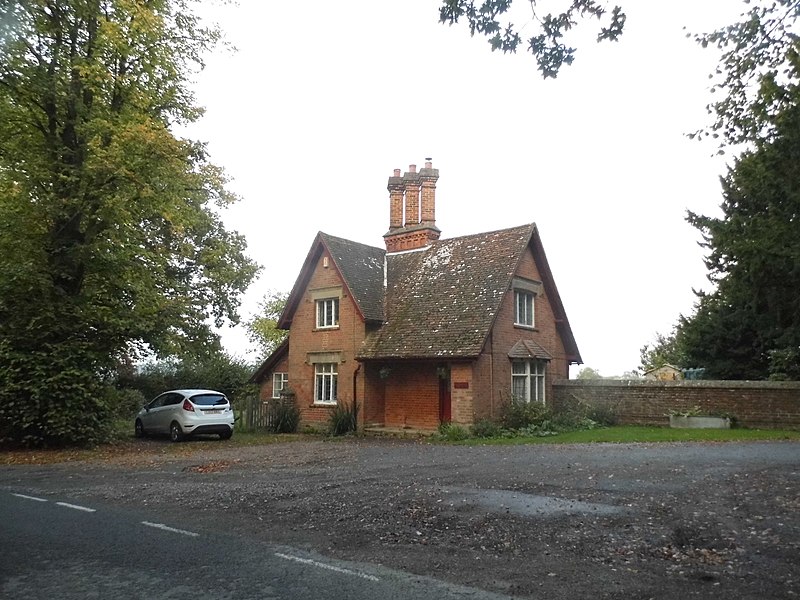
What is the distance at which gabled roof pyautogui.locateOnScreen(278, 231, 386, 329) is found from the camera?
27109 mm

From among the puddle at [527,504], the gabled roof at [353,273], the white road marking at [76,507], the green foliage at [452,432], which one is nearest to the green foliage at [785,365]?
the green foliage at [452,432]

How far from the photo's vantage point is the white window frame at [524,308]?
86.9 feet

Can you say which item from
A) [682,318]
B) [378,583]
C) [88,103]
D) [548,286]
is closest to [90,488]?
[378,583]

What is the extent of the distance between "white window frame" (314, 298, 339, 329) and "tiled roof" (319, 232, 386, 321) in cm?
116

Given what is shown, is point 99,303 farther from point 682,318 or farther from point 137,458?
point 682,318

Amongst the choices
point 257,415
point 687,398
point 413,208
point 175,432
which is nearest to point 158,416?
point 175,432

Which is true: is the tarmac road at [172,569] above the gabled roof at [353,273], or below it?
below

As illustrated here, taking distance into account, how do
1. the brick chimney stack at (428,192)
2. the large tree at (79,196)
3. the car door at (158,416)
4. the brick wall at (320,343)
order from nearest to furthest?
the large tree at (79,196) → the car door at (158,416) → the brick wall at (320,343) → the brick chimney stack at (428,192)

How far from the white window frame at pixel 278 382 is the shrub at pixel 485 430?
11147 millimetres

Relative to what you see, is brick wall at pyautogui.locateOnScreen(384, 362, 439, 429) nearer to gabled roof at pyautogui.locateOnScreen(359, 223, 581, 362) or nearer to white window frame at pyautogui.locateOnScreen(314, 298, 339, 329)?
gabled roof at pyautogui.locateOnScreen(359, 223, 581, 362)

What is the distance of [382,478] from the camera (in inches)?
486

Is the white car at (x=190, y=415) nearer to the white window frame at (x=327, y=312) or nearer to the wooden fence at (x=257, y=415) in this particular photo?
the wooden fence at (x=257, y=415)

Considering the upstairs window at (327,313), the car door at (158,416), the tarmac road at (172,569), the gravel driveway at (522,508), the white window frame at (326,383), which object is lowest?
the tarmac road at (172,569)

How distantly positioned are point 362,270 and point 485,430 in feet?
29.7
